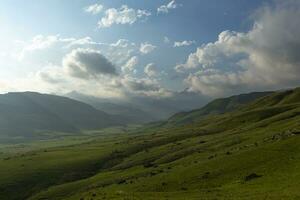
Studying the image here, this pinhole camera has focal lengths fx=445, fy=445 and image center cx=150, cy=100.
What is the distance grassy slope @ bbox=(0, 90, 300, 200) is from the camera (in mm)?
50188

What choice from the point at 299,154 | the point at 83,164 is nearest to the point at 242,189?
the point at 299,154

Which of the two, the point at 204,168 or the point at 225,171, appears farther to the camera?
the point at 204,168

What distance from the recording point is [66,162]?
11825 cm

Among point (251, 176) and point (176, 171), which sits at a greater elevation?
point (176, 171)

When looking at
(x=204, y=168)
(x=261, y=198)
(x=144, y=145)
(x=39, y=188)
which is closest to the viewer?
(x=261, y=198)

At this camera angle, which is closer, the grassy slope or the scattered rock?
the grassy slope

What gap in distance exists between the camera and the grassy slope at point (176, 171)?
50.2 meters

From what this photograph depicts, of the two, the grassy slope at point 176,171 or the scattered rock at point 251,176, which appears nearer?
the grassy slope at point 176,171

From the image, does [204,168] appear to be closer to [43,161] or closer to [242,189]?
[242,189]

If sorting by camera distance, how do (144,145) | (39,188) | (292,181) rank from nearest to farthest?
(292,181), (39,188), (144,145)

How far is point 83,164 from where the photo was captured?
4616 inches

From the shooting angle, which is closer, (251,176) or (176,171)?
(251,176)

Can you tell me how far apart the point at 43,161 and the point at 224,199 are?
283 feet

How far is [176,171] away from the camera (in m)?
69.0
